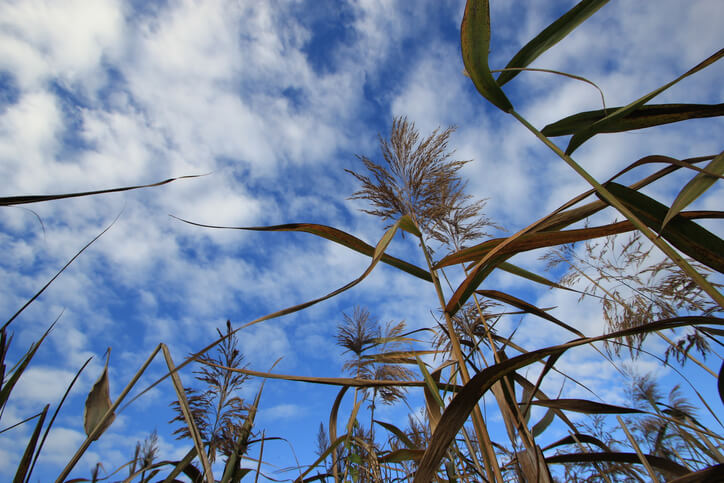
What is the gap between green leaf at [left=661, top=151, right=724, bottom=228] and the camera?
57cm

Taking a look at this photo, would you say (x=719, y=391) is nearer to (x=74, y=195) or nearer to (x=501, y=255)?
(x=501, y=255)

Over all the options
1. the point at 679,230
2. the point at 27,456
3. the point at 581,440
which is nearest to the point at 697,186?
the point at 679,230

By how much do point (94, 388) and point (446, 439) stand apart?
27.6 inches

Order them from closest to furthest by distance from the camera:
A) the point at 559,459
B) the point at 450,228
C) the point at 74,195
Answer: the point at 74,195
the point at 559,459
the point at 450,228

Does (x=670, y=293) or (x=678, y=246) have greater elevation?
(x=670, y=293)

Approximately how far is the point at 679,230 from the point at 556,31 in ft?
1.63

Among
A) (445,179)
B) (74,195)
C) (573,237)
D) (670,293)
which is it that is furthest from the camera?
(670,293)

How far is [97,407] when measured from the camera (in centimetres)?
73

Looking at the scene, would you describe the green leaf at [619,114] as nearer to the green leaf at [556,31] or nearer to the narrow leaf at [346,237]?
the green leaf at [556,31]

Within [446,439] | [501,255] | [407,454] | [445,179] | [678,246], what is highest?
[445,179]

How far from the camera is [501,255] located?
0.85m

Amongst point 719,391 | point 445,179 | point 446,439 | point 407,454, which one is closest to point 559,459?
point 407,454

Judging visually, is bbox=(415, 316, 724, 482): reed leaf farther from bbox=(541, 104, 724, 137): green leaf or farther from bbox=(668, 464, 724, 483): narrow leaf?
bbox=(541, 104, 724, 137): green leaf

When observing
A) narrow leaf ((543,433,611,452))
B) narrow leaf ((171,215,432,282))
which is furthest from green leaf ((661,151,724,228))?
narrow leaf ((543,433,611,452))
